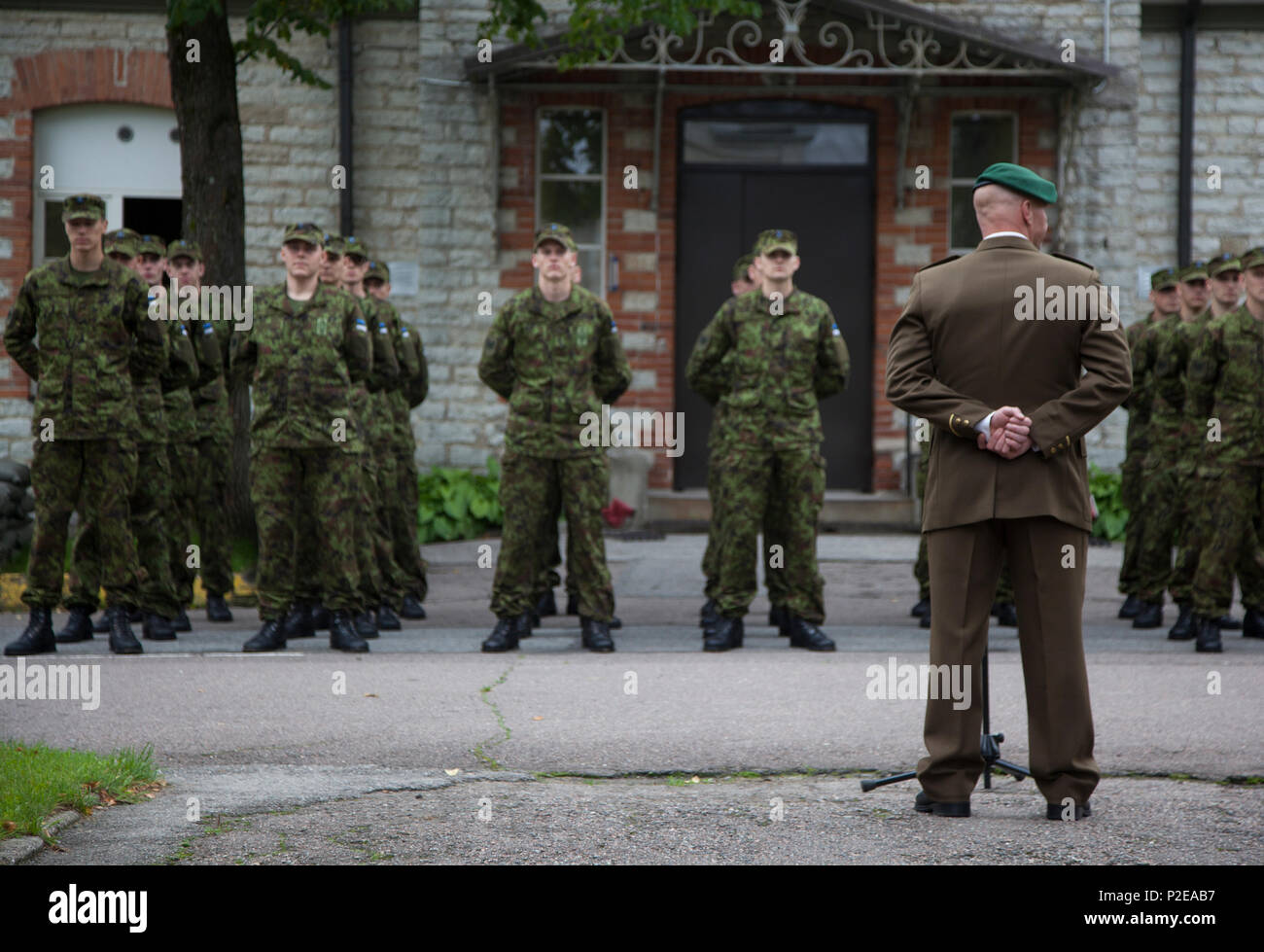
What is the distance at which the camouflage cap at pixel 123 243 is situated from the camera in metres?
9.97

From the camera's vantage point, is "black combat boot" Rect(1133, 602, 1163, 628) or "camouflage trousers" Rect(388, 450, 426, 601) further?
"camouflage trousers" Rect(388, 450, 426, 601)

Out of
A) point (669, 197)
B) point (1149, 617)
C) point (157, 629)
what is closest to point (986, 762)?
point (1149, 617)

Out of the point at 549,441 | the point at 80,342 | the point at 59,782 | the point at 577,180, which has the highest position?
the point at 577,180

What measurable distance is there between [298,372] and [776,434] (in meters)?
2.70

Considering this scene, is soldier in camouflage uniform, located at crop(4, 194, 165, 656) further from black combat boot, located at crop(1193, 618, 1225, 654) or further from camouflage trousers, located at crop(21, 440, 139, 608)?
black combat boot, located at crop(1193, 618, 1225, 654)

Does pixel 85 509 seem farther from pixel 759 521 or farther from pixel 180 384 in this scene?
pixel 759 521

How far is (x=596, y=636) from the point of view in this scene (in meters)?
8.60

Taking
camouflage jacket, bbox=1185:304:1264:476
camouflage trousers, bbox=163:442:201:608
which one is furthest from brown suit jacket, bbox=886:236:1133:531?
camouflage trousers, bbox=163:442:201:608

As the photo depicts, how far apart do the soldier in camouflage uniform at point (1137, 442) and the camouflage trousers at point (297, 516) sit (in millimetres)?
5175

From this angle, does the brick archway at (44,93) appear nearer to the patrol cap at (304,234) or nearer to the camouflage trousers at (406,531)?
the camouflage trousers at (406,531)

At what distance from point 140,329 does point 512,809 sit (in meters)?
4.66

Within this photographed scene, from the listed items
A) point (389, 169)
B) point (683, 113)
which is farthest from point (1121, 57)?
point (389, 169)

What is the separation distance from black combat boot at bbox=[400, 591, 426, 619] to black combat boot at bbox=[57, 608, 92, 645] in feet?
6.79

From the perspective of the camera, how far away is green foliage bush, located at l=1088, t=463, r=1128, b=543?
1447cm
